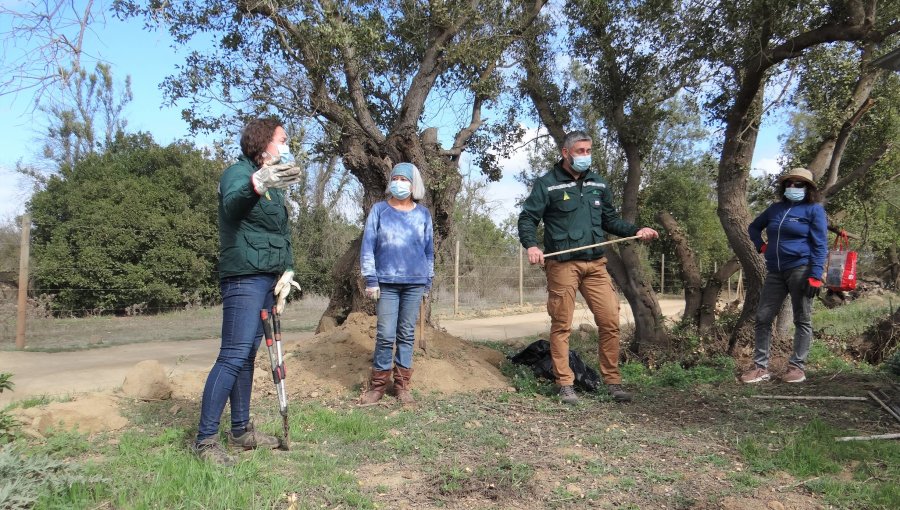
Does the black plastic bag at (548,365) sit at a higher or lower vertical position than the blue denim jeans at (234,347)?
lower

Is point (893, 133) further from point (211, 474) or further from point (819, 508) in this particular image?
point (211, 474)

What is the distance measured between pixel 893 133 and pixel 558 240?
21.1 feet

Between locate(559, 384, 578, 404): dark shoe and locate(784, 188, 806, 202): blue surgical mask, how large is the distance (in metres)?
2.65

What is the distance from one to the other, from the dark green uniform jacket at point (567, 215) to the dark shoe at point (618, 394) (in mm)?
1028

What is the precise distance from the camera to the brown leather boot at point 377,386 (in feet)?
14.5

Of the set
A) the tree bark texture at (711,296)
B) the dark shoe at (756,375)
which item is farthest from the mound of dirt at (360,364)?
the tree bark texture at (711,296)

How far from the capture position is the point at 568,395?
439cm

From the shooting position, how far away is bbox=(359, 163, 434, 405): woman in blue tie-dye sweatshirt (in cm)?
448

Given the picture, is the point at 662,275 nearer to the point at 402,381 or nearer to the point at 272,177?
the point at 402,381

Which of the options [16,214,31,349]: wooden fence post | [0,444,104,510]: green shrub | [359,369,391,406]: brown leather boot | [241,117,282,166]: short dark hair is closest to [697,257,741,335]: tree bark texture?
[359,369,391,406]: brown leather boot

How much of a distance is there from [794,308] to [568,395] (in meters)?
2.31

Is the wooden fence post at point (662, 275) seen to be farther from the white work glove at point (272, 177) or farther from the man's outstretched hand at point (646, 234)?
the white work glove at point (272, 177)

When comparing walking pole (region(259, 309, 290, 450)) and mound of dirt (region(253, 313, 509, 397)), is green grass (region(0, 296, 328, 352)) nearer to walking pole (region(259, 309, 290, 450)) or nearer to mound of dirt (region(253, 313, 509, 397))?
mound of dirt (region(253, 313, 509, 397))

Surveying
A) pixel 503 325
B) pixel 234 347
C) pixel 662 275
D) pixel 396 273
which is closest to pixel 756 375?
pixel 396 273
